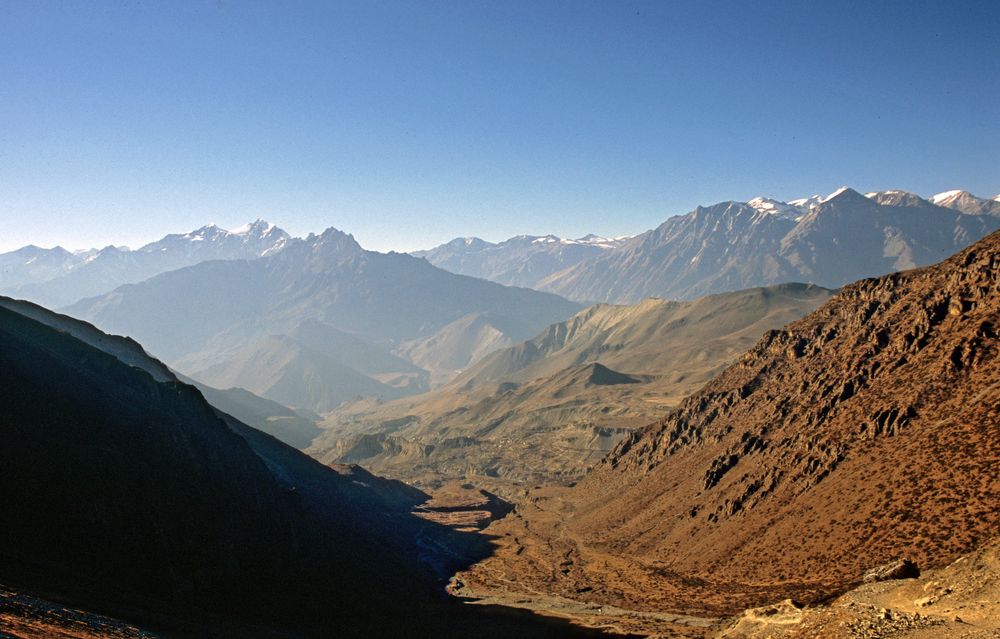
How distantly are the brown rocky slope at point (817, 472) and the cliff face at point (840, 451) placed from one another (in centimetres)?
22

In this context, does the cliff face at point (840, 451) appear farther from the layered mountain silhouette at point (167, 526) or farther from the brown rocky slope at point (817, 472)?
the layered mountain silhouette at point (167, 526)

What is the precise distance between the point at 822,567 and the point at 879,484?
37.6ft

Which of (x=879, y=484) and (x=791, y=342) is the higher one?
(x=791, y=342)

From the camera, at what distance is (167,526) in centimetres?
5847

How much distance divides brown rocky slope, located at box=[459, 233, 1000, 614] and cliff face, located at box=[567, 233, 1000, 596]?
0.22 meters

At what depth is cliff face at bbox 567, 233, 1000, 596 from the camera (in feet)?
208

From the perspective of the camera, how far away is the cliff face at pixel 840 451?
2495 inches

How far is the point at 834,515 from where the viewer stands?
72875 mm

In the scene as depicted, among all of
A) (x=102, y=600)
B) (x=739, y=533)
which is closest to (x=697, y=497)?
(x=739, y=533)

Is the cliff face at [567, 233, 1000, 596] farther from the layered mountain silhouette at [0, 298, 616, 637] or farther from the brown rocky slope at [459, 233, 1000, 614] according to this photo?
the layered mountain silhouette at [0, 298, 616, 637]

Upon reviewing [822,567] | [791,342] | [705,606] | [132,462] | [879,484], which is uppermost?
[791,342]

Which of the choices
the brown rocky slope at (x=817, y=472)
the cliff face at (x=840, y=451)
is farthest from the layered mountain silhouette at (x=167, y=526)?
the cliff face at (x=840, y=451)

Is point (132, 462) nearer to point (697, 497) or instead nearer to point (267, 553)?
point (267, 553)

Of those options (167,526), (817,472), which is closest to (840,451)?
(817,472)
